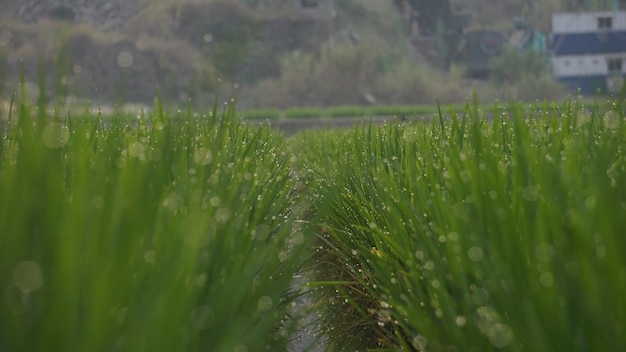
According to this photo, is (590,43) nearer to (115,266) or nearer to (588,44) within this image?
(588,44)

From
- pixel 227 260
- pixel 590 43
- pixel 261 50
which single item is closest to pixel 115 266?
pixel 227 260

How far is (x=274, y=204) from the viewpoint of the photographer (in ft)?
4.79

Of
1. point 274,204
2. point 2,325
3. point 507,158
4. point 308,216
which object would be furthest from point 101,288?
point 308,216

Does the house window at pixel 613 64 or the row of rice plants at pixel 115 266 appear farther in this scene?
the house window at pixel 613 64

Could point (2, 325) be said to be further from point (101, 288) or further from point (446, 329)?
point (446, 329)

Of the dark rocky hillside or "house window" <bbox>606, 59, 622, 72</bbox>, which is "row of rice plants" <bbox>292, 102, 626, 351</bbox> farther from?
"house window" <bbox>606, 59, 622, 72</bbox>

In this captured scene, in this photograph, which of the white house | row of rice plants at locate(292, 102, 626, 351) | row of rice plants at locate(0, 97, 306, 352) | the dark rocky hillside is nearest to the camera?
row of rice plants at locate(0, 97, 306, 352)

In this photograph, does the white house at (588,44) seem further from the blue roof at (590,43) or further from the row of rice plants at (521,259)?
the row of rice plants at (521,259)

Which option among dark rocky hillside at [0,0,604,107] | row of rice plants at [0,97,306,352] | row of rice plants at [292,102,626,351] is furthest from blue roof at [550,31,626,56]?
row of rice plants at [0,97,306,352]

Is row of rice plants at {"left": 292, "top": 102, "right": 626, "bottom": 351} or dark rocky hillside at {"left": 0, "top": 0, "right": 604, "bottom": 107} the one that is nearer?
row of rice plants at {"left": 292, "top": 102, "right": 626, "bottom": 351}

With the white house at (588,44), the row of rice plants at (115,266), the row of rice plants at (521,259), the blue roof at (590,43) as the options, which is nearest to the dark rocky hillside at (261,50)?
the white house at (588,44)

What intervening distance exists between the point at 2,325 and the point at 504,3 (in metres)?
53.9

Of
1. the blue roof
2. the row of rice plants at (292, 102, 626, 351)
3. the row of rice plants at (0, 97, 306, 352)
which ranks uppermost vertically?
the row of rice plants at (0, 97, 306, 352)

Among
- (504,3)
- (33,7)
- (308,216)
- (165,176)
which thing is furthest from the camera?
(504,3)
